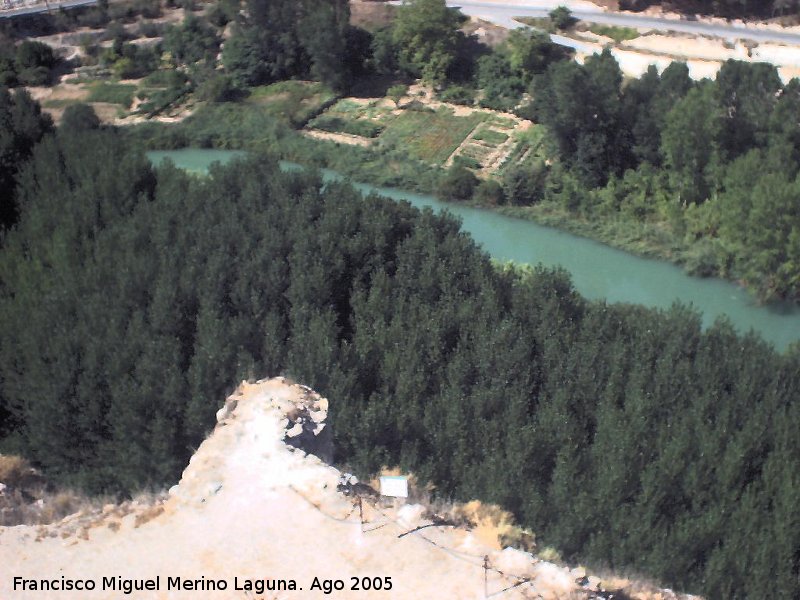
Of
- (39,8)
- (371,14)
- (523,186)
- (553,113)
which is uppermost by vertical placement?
(371,14)

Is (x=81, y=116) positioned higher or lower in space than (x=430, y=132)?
lower

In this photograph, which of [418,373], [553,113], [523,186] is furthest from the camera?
[523,186]

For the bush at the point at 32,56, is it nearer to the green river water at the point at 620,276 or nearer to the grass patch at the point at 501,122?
the grass patch at the point at 501,122

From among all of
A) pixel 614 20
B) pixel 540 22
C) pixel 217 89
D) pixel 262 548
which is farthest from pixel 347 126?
pixel 262 548

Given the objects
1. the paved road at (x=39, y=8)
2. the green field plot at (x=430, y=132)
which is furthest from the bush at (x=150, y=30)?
the green field plot at (x=430, y=132)

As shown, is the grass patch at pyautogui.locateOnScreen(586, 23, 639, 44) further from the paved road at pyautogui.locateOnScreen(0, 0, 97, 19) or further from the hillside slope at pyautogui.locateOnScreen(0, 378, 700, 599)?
the hillside slope at pyautogui.locateOnScreen(0, 378, 700, 599)

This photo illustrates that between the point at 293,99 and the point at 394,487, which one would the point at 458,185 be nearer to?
the point at 293,99

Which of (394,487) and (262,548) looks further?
(394,487)
